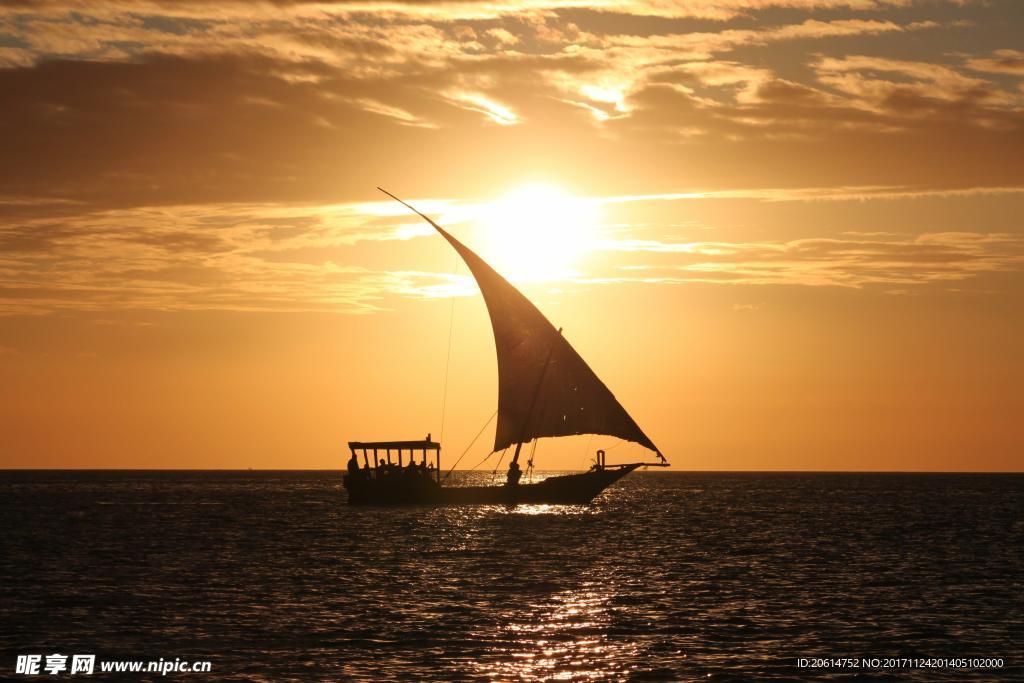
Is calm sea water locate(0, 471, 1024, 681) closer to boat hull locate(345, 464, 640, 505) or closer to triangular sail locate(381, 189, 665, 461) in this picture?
boat hull locate(345, 464, 640, 505)

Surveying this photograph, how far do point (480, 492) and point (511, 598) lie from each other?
42830 mm

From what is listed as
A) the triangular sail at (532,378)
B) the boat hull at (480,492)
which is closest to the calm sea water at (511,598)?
the boat hull at (480,492)

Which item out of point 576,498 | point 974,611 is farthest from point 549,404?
point 974,611

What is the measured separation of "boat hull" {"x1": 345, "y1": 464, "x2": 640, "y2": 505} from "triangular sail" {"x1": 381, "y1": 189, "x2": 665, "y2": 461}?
390cm

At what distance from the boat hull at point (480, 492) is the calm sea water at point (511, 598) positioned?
4.20 m

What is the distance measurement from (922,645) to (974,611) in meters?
7.23

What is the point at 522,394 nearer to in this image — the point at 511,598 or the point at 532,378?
the point at 532,378

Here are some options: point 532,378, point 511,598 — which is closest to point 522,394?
point 532,378

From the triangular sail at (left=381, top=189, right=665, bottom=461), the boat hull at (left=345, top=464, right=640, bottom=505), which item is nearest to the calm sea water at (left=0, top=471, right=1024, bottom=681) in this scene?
the boat hull at (left=345, top=464, right=640, bottom=505)

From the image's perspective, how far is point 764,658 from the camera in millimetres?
30297

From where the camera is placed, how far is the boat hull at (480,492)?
81.7 metres

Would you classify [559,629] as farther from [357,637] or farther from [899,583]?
[899,583]

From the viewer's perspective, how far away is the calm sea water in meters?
30.3

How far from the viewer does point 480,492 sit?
83562mm
